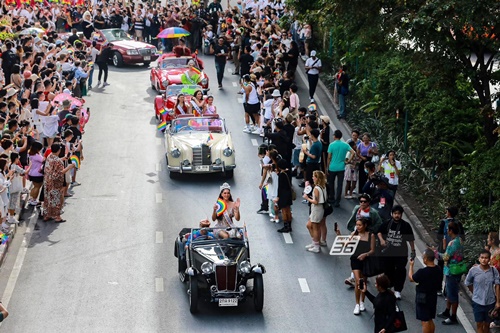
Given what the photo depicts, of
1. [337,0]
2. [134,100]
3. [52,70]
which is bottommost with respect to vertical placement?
[134,100]

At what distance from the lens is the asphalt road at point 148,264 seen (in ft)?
55.6

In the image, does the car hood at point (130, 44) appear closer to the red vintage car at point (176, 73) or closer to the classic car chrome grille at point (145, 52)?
the classic car chrome grille at point (145, 52)

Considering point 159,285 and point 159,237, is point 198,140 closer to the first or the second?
point 159,237

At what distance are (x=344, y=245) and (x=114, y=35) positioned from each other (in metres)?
25.1

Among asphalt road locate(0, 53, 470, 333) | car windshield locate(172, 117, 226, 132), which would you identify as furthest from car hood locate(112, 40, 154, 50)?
car windshield locate(172, 117, 226, 132)

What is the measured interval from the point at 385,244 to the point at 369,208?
0.89 m

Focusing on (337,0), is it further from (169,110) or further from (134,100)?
(134,100)

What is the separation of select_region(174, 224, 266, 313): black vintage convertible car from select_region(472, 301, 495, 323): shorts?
340 centimetres

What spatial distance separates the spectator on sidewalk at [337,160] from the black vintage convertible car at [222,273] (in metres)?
5.43

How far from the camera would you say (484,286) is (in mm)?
15750

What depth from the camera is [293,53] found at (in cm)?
3366

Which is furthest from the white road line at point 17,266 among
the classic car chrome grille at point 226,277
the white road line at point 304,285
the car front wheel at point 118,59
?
the car front wheel at point 118,59

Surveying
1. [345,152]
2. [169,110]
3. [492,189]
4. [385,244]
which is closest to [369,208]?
[385,244]

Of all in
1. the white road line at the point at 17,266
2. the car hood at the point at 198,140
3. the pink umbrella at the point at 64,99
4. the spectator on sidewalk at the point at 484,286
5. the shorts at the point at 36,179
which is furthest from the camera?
the pink umbrella at the point at 64,99
